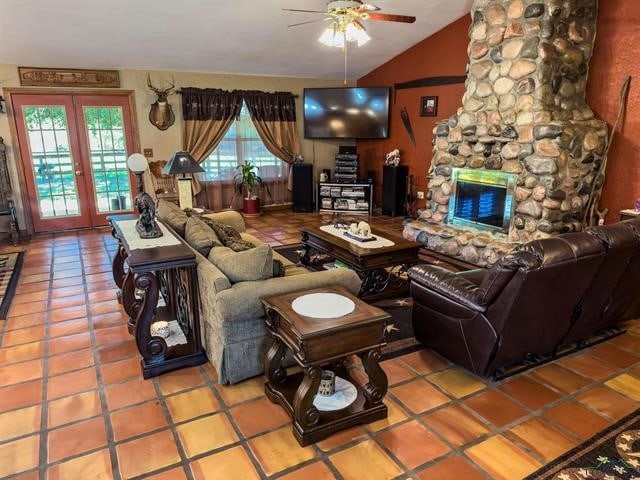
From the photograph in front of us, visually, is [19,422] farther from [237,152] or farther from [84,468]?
[237,152]

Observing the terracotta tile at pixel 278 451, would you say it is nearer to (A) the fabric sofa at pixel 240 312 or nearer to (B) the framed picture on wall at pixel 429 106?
(A) the fabric sofa at pixel 240 312

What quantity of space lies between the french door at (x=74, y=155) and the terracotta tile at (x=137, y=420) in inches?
207

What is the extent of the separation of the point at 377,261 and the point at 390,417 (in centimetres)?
173

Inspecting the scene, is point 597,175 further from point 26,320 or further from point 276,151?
point 26,320

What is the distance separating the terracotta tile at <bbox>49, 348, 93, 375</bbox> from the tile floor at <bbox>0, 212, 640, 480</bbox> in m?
0.01

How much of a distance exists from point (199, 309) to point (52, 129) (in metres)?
5.08

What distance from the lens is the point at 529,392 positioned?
258 cm

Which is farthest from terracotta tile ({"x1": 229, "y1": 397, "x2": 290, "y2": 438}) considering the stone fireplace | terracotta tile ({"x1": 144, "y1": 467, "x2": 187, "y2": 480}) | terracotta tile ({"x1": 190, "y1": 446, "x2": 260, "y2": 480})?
the stone fireplace

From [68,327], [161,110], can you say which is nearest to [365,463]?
[68,327]

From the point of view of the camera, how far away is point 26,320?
355cm

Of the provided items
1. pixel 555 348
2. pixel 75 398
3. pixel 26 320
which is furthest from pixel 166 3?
pixel 555 348

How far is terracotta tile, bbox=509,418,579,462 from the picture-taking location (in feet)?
6.92

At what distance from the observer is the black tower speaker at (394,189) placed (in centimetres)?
726

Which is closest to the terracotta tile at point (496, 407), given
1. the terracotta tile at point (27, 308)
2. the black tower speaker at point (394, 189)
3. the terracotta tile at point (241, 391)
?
the terracotta tile at point (241, 391)
